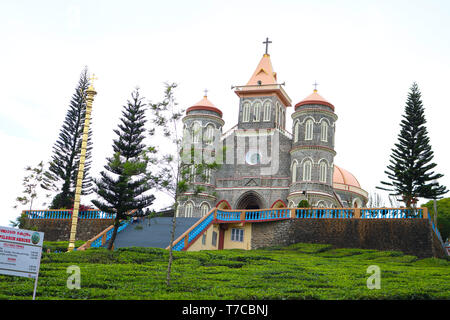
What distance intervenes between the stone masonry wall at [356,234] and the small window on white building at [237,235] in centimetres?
65

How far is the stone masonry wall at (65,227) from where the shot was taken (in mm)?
26047

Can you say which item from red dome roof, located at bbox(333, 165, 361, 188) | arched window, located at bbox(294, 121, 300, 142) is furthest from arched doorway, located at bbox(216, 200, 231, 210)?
red dome roof, located at bbox(333, 165, 361, 188)

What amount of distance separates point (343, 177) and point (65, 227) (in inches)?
779

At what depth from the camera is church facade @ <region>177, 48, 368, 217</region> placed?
30.0 metres

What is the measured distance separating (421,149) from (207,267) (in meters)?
17.3

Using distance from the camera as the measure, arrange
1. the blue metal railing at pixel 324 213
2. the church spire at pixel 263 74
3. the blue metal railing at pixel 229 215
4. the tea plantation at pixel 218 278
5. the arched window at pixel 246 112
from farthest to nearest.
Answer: the church spire at pixel 263 74 < the arched window at pixel 246 112 < the blue metal railing at pixel 229 215 < the blue metal railing at pixel 324 213 < the tea plantation at pixel 218 278

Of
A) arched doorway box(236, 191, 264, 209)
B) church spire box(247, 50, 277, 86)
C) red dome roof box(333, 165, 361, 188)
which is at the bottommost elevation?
arched doorway box(236, 191, 264, 209)

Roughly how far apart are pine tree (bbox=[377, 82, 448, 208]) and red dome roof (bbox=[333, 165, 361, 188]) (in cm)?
827

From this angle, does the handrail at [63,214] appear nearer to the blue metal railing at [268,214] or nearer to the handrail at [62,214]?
the handrail at [62,214]

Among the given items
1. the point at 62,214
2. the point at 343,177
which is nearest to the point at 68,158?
the point at 62,214

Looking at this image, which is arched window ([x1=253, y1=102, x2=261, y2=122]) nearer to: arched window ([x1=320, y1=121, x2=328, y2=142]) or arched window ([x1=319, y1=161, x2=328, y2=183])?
arched window ([x1=320, y1=121, x2=328, y2=142])

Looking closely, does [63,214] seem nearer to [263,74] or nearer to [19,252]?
[263,74]

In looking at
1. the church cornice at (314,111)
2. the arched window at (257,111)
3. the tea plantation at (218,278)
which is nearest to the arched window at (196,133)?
the tea plantation at (218,278)

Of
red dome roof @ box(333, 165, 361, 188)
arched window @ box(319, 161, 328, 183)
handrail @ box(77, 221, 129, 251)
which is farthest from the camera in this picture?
red dome roof @ box(333, 165, 361, 188)
